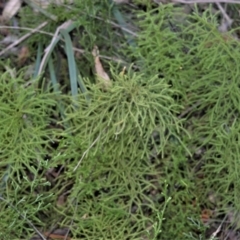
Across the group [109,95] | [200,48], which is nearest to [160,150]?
[109,95]

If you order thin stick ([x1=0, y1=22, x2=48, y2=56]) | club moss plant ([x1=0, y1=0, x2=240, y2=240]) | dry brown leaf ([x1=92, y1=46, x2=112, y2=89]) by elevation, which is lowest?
club moss plant ([x1=0, y1=0, x2=240, y2=240])

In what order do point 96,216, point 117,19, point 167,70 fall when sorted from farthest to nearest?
point 117,19 → point 167,70 → point 96,216

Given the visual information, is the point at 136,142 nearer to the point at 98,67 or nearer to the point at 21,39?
the point at 98,67

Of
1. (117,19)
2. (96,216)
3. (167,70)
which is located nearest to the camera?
(96,216)

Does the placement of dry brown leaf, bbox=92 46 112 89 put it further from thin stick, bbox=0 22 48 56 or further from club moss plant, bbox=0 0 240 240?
thin stick, bbox=0 22 48 56

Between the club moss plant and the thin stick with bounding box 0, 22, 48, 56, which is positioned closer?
the club moss plant

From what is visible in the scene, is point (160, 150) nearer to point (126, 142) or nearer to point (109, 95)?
point (126, 142)

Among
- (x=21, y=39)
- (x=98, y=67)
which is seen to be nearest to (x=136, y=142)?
(x=98, y=67)

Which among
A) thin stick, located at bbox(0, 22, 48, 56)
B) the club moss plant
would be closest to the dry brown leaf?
the club moss plant

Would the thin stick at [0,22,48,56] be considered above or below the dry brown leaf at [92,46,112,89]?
above
